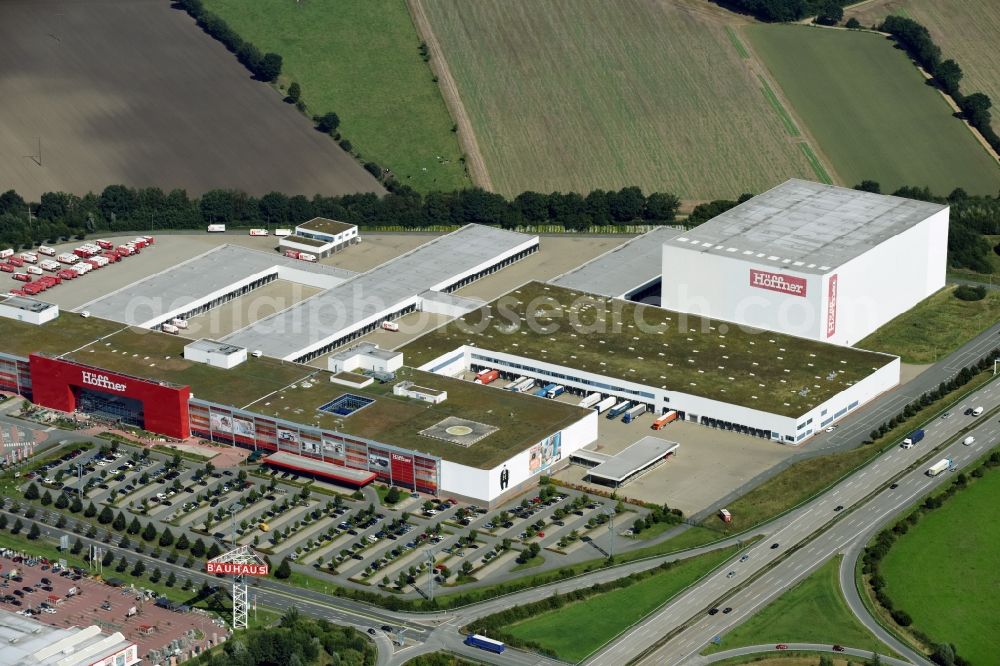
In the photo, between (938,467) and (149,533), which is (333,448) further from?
(938,467)

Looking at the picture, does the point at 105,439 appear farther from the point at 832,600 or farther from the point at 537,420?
the point at 832,600

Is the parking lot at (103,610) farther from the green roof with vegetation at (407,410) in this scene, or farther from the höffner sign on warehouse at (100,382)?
the höffner sign on warehouse at (100,382)

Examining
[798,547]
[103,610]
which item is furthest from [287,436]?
[798,547]

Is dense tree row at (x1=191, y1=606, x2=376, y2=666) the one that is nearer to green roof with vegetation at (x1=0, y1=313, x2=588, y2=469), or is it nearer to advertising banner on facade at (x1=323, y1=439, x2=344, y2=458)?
green roof with vegetation at (x1=0, y1=313, x2=588, y2=469)

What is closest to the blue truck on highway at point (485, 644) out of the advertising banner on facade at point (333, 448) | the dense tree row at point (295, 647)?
the dense tree row at point (295, 647)

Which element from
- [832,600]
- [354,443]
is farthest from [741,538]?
[354,443]

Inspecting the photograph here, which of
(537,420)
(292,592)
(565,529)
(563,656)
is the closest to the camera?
(563,656)
